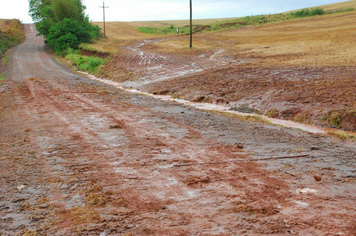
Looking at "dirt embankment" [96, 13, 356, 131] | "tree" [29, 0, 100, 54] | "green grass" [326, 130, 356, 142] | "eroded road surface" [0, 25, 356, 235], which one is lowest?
"green grass" [326, 130, 356, 142]

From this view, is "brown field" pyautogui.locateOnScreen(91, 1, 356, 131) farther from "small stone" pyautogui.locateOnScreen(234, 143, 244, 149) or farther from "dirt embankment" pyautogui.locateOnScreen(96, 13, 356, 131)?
"small stone" pyautogui.locateOnScreen(234, 143, 244, 149)

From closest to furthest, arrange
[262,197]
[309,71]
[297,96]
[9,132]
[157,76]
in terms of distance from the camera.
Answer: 1. [262,197]
2. [9,132]
3. [297,96]
4. [309,71]
5. [157,76]

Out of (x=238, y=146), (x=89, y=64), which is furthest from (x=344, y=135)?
(x=89, y=64)

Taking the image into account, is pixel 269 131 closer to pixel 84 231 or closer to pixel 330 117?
pixel 330 117

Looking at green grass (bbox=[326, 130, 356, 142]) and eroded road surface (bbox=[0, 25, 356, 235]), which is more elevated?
eroded road surface (bbox=[0, 25, 356, 235])

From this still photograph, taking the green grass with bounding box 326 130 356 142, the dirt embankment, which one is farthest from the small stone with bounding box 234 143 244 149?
the dirt embankment

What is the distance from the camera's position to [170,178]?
6207mm

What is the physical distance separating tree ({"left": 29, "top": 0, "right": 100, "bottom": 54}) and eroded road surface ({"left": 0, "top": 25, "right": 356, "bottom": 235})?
37.6m

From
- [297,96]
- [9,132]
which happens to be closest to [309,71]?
[297,96]

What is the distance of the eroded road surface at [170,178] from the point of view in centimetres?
461

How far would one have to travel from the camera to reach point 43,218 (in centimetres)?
486

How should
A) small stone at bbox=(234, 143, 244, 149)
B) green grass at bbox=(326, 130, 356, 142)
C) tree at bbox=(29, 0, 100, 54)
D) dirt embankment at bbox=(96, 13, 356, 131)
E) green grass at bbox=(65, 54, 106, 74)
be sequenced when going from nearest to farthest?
1. small stone at bbox=(234, 143, 244, 149)
2. green grass at bbox=(326, 130, 356, 142)
3. dirt embankment at bbox=(96, 13, 356, 131)
4. green grass at bbox=(65, 54, 106, 74)
5. tree at bbox=(29, 0, 100, 54)

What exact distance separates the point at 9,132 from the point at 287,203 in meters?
7.79

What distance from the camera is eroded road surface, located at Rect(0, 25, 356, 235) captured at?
181 inches
